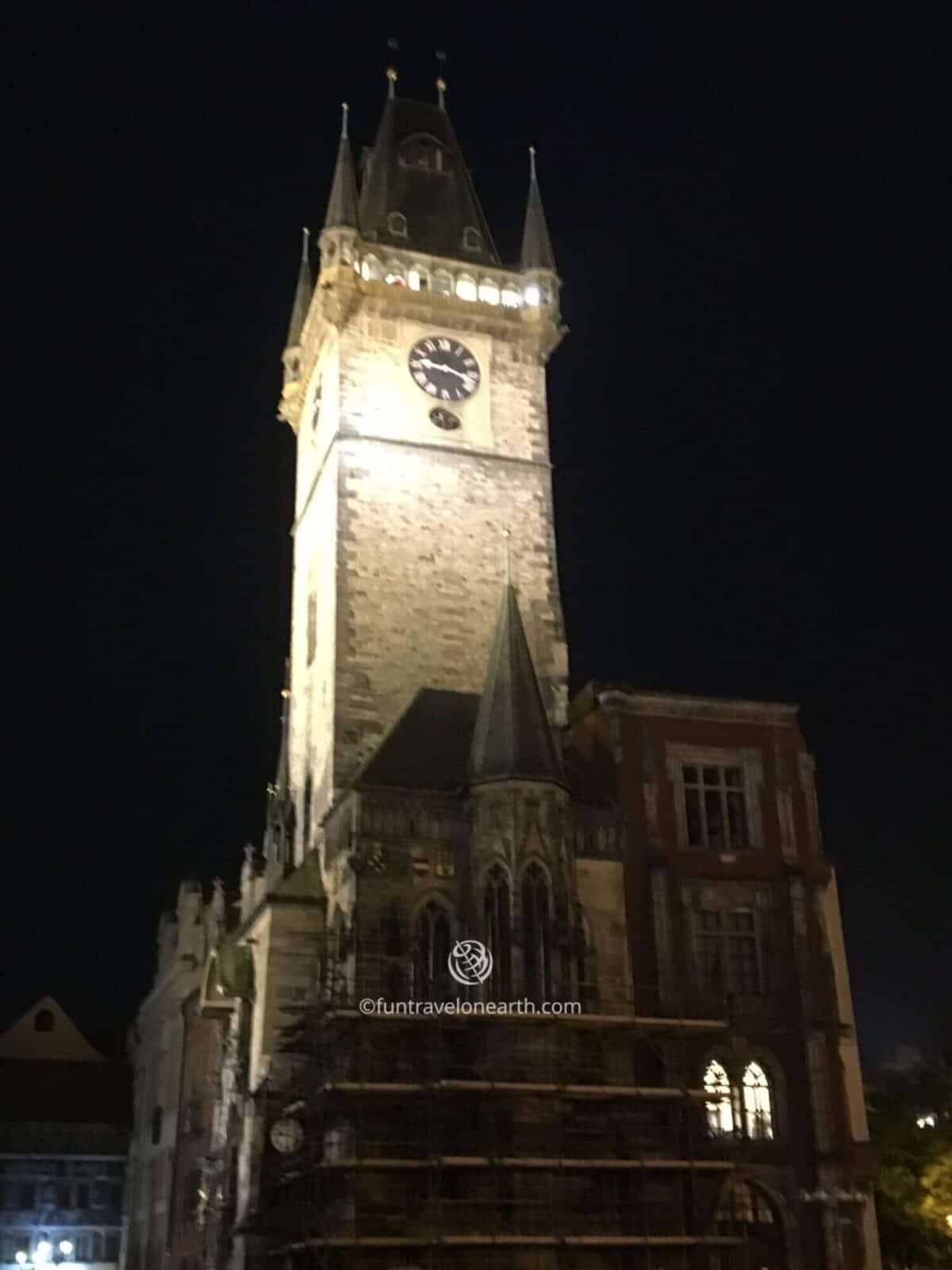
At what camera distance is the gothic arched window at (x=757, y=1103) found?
1297 inches

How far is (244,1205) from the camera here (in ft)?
104

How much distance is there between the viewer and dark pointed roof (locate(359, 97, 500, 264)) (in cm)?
4569

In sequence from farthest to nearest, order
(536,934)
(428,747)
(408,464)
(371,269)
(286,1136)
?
(371,269), (408,464), (428,747), (536,934), (286,1136)

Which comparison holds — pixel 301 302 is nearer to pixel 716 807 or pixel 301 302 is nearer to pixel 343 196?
pixel 343 196

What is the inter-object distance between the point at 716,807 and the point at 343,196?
2210cm

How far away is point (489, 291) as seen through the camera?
44812 mm

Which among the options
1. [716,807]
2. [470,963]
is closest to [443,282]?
[716,807]

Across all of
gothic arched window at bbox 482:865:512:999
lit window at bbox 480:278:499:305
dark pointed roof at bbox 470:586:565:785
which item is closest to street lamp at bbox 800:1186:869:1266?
gothic arched window at bbox 482:865:512:999

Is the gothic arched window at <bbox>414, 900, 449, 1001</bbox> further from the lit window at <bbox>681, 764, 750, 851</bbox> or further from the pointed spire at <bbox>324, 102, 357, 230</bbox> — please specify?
the pointed spire at <bbox>324, 102, 357, 230</bbox>

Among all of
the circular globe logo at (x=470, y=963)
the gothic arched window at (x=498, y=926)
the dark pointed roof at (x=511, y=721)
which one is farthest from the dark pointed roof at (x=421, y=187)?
the circular globe logo at (x=470, y=963)

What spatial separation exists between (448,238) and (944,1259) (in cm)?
3367

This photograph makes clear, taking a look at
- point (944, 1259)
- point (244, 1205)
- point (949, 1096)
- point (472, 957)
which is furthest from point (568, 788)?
point (949, 1096)

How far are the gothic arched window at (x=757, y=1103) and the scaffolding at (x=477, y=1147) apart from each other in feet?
6.32

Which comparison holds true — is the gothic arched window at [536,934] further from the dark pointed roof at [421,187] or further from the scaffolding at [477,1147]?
the dark pointed roof at [421,187]
